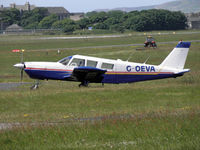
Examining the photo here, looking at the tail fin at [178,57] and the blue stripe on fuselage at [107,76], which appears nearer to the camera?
the blue stripe on fuselage at [107,76]

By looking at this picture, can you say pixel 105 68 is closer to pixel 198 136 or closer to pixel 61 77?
pixel 61 77

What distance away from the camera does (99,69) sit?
20.4m

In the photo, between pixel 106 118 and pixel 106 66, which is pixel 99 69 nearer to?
pixel 106 66

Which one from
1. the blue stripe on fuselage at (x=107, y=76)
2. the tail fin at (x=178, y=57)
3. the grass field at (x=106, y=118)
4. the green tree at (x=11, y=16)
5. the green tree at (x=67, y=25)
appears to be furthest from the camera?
the green tree at (x=11, y=16)

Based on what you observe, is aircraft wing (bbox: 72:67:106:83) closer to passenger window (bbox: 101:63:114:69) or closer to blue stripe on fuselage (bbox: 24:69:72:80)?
passenger window (bbox: 101:63:114:69)

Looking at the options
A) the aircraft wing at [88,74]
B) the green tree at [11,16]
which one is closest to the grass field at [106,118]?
the aircraft wing at [88,74]

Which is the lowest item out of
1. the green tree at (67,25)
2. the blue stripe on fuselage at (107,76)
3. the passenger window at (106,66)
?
the green tree at (67,25)

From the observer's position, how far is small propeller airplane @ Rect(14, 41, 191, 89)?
67.2 feet

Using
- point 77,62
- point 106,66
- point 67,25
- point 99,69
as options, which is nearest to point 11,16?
point 67,25

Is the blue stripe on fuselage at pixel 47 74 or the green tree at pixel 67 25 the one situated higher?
the blue stripe on fuselage at pixel 47 74

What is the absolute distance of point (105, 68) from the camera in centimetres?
2069

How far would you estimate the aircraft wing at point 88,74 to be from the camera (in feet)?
66.5

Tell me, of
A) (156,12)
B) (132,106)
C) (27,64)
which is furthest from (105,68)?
(156,12)

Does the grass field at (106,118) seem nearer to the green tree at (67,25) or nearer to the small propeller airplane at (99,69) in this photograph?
the small propeller airplane at (99,69)
